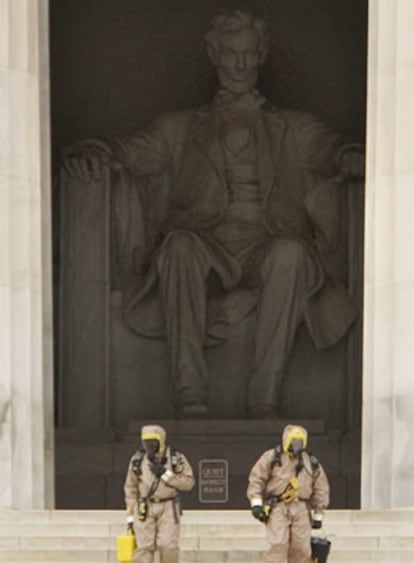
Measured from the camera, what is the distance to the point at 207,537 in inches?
1002

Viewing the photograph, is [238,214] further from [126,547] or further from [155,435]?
[126,547]

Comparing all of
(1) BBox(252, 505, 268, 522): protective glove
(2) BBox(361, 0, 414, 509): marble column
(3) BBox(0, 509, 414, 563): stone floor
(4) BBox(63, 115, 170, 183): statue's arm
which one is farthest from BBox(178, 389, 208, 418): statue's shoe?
(1) BBox(252, 505, 268, 522): protective glove

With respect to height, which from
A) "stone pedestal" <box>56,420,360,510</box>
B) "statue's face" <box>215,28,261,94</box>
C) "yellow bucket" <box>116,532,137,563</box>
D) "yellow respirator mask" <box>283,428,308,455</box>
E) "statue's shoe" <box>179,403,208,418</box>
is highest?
"statue's face" <box>215,28,261,94</box>

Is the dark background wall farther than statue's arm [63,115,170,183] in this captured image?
Yes

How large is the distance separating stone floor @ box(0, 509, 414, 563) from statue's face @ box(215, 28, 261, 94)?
8259mm

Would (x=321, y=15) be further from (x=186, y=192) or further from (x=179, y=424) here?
(x=179, y=424)

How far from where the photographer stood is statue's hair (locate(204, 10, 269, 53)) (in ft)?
109

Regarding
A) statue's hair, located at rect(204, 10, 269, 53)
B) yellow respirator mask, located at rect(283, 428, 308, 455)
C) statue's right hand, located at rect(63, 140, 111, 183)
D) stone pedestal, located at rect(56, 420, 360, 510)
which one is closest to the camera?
yellow respirator mask, located at rect(283, 428, 308, 455)

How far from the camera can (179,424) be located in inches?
1298

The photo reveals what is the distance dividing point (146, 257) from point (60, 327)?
4.61ft

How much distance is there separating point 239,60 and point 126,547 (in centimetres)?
1098

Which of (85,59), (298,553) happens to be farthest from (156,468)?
(85,59)

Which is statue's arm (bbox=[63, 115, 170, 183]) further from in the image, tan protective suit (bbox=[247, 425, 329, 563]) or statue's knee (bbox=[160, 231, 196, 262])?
tan protective suit (bbox=[247, 425, 329, 563])

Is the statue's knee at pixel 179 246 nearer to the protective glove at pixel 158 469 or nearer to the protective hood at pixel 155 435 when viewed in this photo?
the protective hood at pixel 155 435
